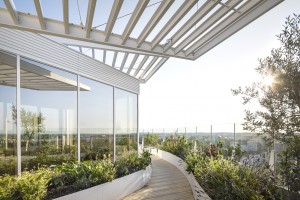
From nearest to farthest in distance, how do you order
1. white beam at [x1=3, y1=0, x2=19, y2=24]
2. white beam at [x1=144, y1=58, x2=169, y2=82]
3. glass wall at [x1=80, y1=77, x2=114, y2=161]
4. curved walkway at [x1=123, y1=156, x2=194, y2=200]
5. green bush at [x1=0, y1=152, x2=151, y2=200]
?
white beam at [x1=3, y1=0, x2=19, y2=24] < green bush at [x1=0, y1=152, x2=151, y2=200] < curved walkway at [x1=123, y1=156, x2=194, y2=200] < glass wall at [x1=80, y1=77, x2=114, y2=161] < white beam at [x1=144, y1=58, x2=169, y2=82]

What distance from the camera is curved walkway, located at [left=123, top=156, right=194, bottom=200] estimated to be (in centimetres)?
698

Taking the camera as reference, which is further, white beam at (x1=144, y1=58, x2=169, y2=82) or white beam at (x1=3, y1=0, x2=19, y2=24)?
white beam at (x1=144, y1=58, x2=169, y2=82)

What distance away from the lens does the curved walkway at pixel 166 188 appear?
22.9 feet

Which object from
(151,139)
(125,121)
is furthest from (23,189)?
→ (151,139)

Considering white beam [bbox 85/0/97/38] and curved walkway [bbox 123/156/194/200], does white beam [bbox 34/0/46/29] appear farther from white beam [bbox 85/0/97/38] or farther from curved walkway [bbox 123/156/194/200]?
curved walkway [bbox 123/156/194/200]

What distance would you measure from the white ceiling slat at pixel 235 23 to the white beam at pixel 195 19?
0.94 m

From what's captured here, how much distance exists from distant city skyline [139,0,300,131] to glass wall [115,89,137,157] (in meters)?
0.80

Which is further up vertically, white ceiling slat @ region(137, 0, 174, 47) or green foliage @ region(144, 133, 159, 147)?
white ceiling slat @ region(137, 0, 174, 47)

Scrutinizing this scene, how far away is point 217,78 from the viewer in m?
11.0

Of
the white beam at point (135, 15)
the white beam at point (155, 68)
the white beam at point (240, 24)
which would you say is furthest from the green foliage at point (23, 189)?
the white beam at point (155, 68)

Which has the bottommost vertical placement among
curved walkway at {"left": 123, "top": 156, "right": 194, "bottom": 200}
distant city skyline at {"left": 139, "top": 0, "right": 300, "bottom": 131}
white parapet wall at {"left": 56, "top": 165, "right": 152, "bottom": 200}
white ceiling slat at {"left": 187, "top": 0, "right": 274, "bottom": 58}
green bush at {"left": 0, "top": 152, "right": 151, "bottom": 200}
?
curved walkway at {"left": 123, "top": 156, "right": 194, "bottom": 200}

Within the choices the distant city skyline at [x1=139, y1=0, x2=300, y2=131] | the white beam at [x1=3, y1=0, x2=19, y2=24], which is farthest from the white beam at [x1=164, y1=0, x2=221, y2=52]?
the white beam at [x1=3, y1=0, x2=19, y2=24]

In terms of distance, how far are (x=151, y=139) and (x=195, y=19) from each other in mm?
15373

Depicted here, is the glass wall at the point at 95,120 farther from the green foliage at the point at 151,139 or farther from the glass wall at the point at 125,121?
the green foliage at the point at 151,139
